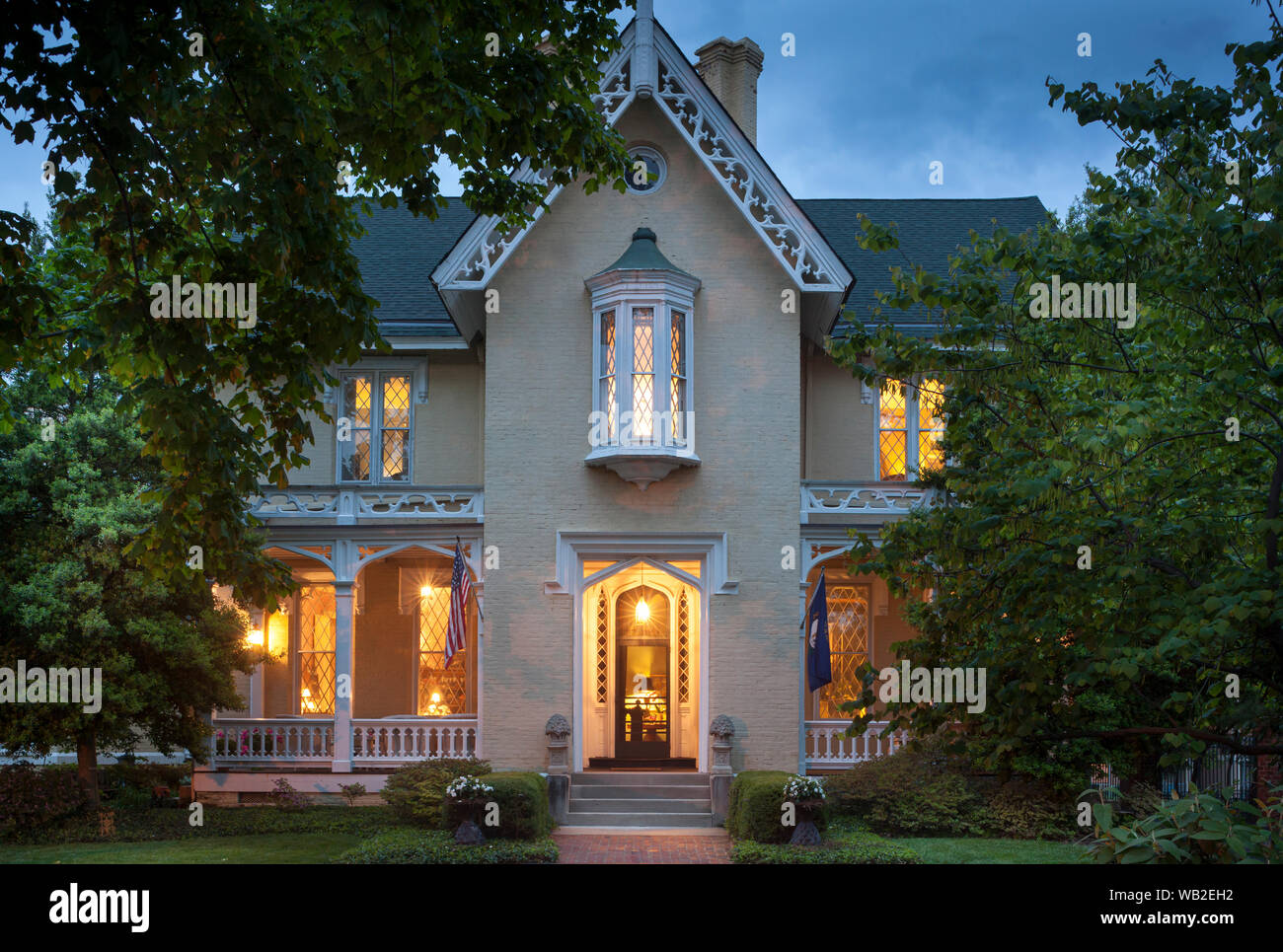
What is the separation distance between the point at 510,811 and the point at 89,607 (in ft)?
22.4

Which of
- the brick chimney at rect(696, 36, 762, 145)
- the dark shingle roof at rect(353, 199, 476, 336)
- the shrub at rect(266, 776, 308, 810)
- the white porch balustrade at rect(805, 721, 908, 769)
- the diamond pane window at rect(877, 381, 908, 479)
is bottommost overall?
the shrub at rect(266, 776, 308, 810)

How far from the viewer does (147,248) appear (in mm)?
9758

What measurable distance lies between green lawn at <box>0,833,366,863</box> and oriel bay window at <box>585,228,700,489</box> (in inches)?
283

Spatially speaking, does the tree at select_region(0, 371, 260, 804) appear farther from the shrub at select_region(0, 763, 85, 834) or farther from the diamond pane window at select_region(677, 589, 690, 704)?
the diamond pane window at select_region(677, 589, 690, 704)

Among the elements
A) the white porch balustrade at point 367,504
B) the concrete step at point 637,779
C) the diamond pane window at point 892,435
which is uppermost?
the diamond pane window at point 892,435

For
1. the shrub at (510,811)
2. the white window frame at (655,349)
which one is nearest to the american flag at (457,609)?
the shrub at (510,811)

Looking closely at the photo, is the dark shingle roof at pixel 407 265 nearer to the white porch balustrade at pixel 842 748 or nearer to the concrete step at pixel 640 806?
the concrete step at pixel 640 806

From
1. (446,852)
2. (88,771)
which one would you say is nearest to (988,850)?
(446,852)

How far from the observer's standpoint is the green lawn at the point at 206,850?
592 inches

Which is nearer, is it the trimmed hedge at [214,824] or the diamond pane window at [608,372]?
the trimmed hedge at [214,824]

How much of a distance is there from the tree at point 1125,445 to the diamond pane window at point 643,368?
870 centimetres

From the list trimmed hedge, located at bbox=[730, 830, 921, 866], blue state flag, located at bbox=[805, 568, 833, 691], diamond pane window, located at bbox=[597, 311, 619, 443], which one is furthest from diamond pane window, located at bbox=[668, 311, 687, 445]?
trimmed hedge, located at bbox=[730, 830, 921, 866]

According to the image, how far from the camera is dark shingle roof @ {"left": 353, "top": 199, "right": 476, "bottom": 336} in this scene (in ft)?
69.6

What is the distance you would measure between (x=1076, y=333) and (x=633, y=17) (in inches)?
489
